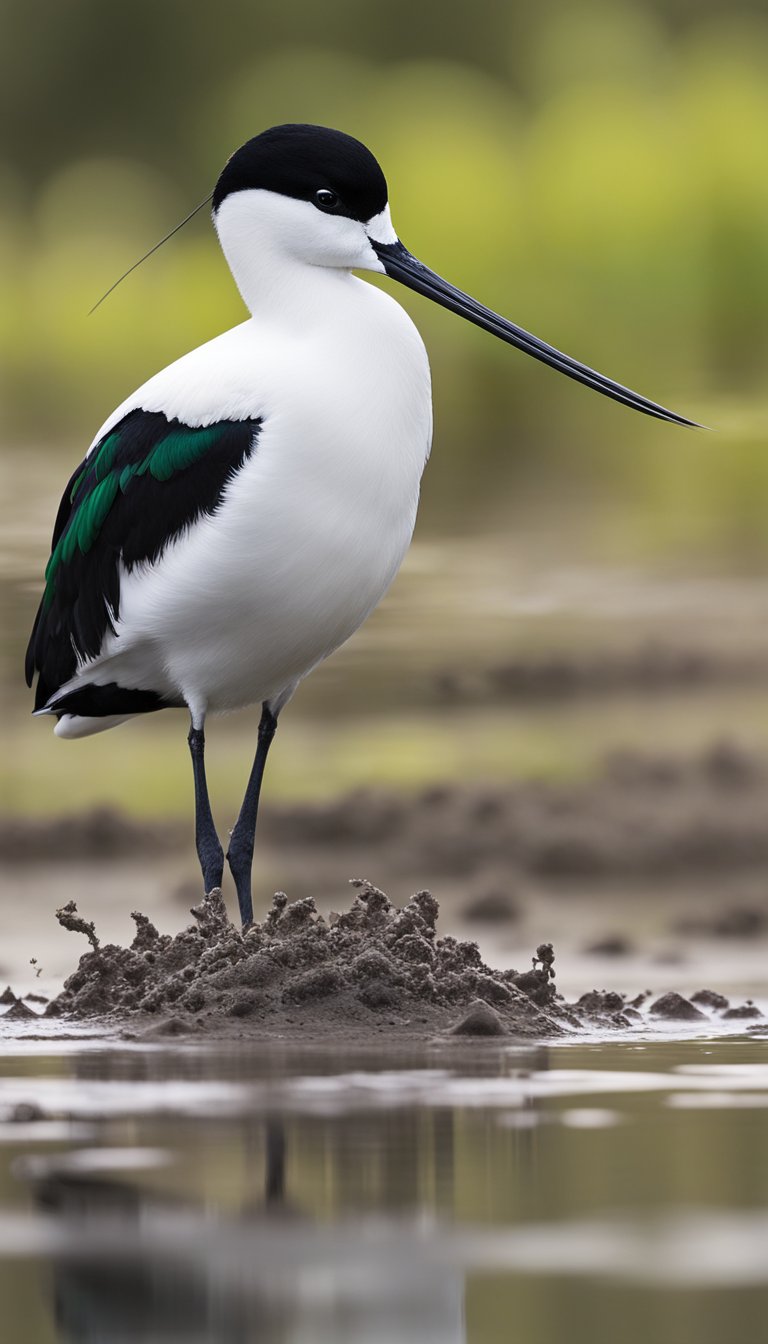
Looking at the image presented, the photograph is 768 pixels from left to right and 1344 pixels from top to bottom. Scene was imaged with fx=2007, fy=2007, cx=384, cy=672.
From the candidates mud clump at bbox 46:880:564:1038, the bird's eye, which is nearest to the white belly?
the bird's eye

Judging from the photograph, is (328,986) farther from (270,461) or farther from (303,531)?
(270,461)

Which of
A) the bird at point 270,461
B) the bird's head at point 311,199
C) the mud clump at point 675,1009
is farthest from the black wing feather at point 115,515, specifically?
the mud clump at point 675,1009

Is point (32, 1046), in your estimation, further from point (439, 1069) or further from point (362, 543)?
point (362, 543)

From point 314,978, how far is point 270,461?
2.09m

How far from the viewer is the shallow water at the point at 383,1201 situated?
3486 millimetres

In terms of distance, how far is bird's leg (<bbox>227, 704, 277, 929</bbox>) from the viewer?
30.6 ft

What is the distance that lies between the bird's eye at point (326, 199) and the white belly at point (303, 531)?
0.42m

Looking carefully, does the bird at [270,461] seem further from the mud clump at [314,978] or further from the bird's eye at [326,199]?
the mud clump at [314,978]

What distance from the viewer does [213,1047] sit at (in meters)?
7.15

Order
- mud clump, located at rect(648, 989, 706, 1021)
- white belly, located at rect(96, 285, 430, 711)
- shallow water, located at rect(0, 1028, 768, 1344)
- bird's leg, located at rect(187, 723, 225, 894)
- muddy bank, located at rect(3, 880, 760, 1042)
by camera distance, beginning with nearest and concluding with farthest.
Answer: shallow water, located at rect(0, 1028, 768, 1344) < muddy bank, located at rect(3, 880, 760, 1042) < white belly, located at rect(96, 285, 430, 711) < mud clump, located at rect(648, 989, 706, 1021) < bird's leg, located at rect(187, 723, 225, 894)

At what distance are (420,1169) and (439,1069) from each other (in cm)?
182

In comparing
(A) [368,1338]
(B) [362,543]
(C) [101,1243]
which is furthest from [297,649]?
(A) [368,1338]

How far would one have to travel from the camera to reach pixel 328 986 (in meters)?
7.80

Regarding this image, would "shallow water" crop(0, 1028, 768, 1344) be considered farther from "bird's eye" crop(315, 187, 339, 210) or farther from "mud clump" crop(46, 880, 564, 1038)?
"bird's eye" crop(315, 187, 339, 210)
